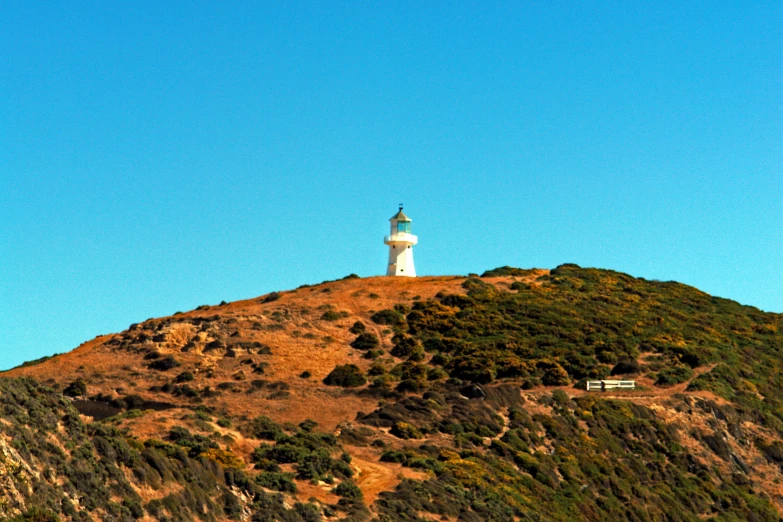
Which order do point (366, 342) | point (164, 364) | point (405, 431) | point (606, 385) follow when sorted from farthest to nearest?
point (366, 342), point (606, 385), point (164, 364), point (405, 431)

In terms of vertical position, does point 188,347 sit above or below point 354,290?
below

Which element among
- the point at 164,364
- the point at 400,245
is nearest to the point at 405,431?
the point at 164,364

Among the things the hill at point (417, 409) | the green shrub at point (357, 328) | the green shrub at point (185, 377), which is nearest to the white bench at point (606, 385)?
the hill at point (417, 409)

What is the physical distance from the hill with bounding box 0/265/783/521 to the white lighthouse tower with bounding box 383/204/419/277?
2.74 m

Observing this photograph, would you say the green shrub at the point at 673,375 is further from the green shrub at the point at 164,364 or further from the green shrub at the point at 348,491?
the green shrub at the point at 348,491

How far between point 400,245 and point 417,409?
37.0 meters

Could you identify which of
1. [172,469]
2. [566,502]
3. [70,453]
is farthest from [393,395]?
[70,453]

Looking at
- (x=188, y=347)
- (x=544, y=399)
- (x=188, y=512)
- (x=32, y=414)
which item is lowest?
(x=188, y=512)

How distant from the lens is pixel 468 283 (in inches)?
3671

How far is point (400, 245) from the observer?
98438 mm

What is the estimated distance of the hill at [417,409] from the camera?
38062 mm

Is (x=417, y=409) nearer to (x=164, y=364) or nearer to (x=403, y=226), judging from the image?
(x=164, y=364)

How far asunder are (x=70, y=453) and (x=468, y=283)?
60.5 metres

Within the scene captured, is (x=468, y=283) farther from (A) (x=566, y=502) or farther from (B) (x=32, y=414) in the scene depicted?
(B) (x=32, y=414)
